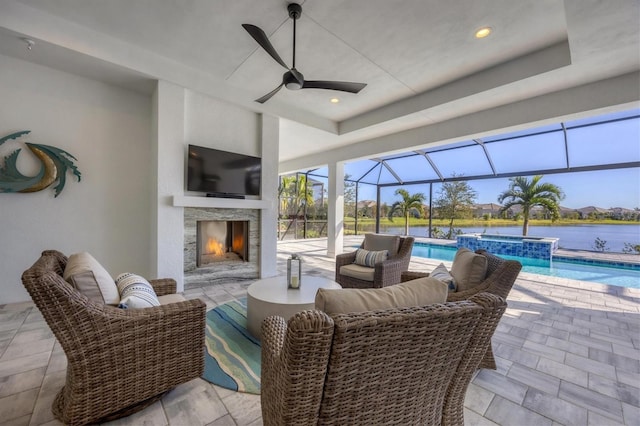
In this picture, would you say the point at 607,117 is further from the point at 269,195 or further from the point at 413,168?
the point at 269,195

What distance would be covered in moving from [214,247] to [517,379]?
167 inches

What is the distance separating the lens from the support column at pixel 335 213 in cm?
709

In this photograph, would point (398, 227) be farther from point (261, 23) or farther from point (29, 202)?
point (29, 202)

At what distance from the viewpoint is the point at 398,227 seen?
10469 millimetres

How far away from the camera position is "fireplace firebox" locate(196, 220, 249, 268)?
14.2ft

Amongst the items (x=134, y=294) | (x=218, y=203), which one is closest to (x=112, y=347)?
(x=134, y=294)

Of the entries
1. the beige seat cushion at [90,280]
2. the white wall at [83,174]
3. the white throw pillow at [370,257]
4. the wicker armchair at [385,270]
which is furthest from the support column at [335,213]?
the beige seat cushion at [90,280]

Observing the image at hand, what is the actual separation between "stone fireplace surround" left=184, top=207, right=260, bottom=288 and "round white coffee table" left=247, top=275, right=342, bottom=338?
169cm

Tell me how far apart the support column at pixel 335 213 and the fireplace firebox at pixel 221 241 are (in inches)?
113

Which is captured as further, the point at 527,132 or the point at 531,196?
the point at 531,196

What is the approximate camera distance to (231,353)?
7.42 feet

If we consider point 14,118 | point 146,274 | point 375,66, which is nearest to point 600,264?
point 375,66

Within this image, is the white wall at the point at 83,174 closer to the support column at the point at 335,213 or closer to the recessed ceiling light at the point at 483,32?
the support column at the point at 335,213

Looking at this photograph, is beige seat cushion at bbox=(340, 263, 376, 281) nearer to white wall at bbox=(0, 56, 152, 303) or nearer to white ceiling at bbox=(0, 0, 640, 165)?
white ceiling at bbox=(0, 0, 640, 165)
